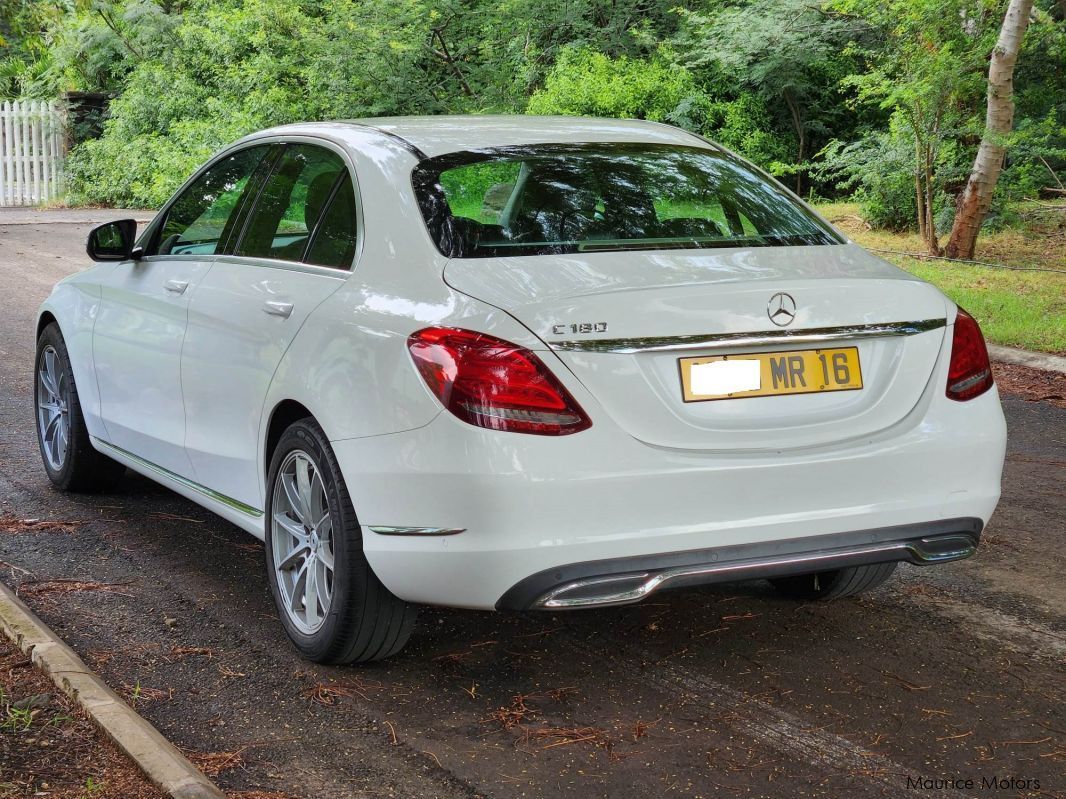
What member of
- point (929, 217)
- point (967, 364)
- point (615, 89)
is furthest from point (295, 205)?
point (615, 89)

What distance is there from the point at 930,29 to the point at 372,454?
43.1 feet

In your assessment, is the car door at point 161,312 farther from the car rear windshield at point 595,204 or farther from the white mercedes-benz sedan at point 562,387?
the car rear windshield at point 595,204

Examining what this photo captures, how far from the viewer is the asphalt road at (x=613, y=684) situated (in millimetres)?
3391

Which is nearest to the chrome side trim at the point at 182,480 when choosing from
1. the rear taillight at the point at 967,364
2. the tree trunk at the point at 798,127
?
the rear taillight at the point at 967,364

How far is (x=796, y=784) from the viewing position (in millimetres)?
3293

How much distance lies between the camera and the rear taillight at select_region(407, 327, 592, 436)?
11.2 feet

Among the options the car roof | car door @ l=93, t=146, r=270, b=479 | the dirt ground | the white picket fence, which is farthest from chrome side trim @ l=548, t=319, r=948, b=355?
the white picket fence

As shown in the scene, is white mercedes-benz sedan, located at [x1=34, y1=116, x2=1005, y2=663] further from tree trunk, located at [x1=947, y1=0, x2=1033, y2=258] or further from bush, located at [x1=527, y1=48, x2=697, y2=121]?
bush, located at [x1=527, y1=48, x2=697, y2=121]

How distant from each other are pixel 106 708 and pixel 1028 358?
26.5ft

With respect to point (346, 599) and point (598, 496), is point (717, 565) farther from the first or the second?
point (346, 599)

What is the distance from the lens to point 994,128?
13.8 m

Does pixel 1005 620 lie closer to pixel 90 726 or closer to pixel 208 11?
pixel 90 726

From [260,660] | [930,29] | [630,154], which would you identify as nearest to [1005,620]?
[630,154]

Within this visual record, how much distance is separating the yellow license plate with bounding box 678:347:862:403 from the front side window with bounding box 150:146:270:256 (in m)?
2.22
